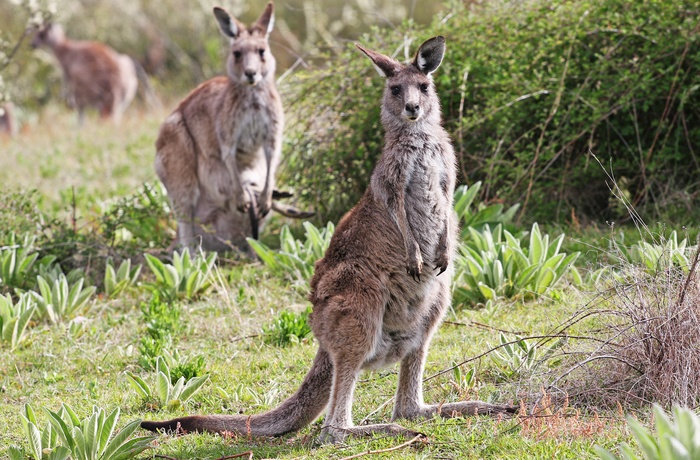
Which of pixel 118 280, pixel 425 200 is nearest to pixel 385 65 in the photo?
pixel 425 200

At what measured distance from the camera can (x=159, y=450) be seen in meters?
3.97

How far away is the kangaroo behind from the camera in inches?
287

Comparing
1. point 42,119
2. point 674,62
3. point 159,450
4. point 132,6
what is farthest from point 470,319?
point 132,6

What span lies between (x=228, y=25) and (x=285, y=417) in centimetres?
418

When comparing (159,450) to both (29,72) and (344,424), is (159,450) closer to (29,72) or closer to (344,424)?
(344,424)

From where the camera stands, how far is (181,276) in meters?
6.32

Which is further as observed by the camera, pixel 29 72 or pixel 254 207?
pixel 29 72

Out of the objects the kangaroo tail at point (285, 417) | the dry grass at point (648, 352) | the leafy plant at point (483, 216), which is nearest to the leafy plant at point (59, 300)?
the kangaroo tail at point (285, 417)

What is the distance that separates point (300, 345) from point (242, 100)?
2.64 m

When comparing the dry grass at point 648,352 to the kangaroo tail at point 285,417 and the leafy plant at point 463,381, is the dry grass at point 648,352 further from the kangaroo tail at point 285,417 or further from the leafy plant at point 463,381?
the kangaroo tail at point 285,417

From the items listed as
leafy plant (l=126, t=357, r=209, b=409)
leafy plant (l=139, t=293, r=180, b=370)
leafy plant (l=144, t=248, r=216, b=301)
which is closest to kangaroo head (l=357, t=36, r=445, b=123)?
leafy plant (l=126, t=357, r=209, b=409)

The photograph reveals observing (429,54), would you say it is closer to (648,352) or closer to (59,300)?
(648,352)

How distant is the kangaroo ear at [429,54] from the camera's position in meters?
4.37

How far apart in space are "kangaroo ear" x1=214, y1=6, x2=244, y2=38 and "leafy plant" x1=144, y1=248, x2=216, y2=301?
1985 millimetres
